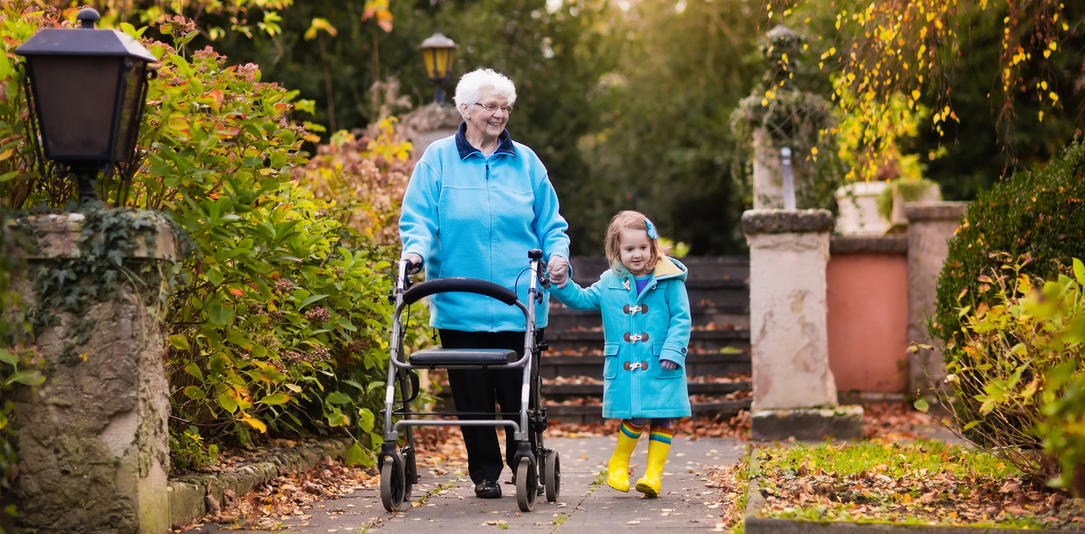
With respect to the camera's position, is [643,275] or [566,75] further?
[566,75]

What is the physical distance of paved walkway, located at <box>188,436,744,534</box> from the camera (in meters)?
4.70

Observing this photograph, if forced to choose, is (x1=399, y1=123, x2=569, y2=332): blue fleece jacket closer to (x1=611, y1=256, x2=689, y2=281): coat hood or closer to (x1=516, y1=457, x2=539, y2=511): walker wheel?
(x1=611, y1=256, x2=689, y2=281): coat hood

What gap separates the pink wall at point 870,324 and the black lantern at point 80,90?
7.08m

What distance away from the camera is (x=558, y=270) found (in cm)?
525

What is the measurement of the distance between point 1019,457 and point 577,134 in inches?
636

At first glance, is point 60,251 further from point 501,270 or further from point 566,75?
point 566,75

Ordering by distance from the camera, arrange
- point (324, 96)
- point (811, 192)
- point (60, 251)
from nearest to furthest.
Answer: point (60, 251) < point (811, 192) < point (324, 96)

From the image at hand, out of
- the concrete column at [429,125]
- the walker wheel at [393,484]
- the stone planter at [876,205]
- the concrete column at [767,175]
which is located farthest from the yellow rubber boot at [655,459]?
the stone planter at [876,205]

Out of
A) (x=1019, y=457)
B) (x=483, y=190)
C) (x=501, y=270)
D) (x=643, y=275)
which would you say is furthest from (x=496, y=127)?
(x=1019, y=457)

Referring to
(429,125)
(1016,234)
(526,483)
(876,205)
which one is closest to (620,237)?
(526,483)

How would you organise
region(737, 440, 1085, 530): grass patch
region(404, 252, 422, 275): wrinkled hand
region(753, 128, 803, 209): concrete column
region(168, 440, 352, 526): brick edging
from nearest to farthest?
region(737, 440, 1085, 530): grass patch → region(168, 440, 352, 526): brick edging → region(404, 252, 422, 275): wrinkled hand → region(753, 128, 803, 209): concrete column

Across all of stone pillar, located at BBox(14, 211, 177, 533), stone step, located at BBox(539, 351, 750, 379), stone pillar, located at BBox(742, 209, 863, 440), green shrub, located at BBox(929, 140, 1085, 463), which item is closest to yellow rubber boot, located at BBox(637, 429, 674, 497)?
green shrub, located at BBox(929, 140, 1085, 463)

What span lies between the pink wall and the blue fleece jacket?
5.16 m

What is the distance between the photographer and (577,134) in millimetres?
20828
